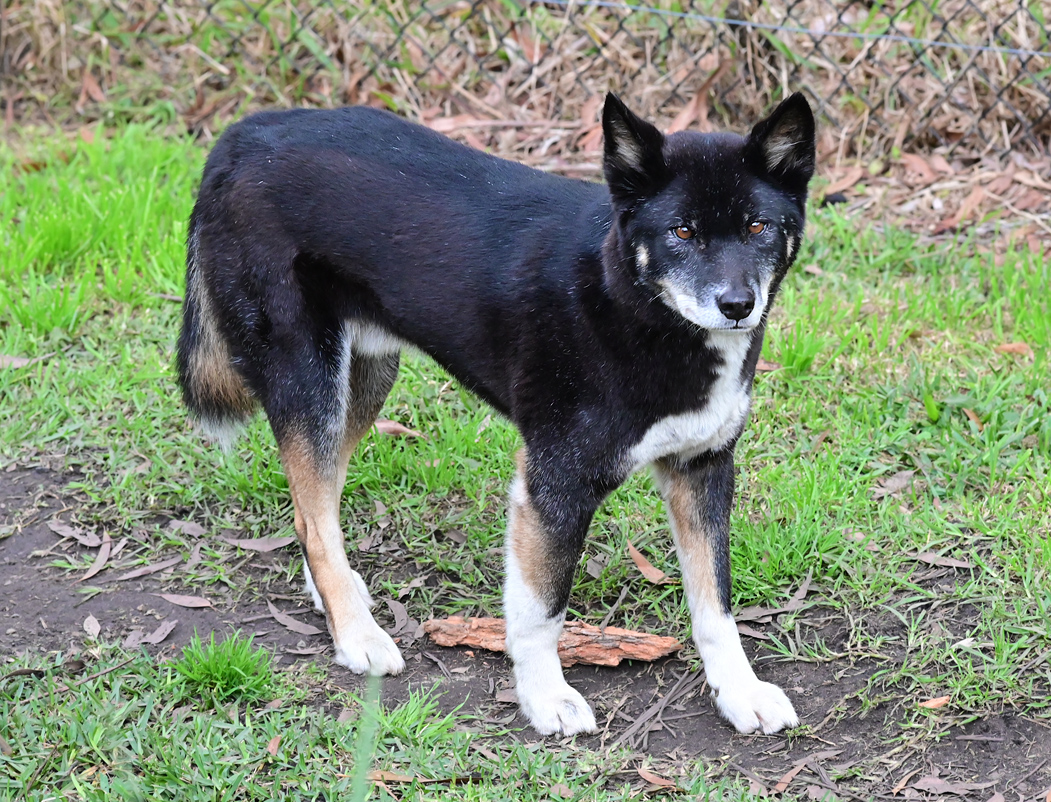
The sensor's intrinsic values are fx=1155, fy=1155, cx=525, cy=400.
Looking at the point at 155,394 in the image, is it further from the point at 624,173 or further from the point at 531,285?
the point at 624,173

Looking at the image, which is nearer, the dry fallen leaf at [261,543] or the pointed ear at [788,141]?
the pointed ear at [788,141]

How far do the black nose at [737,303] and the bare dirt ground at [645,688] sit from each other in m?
1.25

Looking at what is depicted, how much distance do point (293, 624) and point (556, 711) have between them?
974 mm

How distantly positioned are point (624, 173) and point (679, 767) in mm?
1593

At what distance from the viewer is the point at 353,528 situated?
4.14m

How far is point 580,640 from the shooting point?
140 inches

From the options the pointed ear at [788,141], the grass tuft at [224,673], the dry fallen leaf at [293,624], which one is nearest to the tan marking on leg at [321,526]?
the dry fallen leaf at [293,624]

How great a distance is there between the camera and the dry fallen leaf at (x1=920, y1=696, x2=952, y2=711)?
326 centimetres

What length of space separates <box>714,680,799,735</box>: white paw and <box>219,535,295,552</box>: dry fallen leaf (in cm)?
163

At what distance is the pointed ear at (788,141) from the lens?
2.86 metres

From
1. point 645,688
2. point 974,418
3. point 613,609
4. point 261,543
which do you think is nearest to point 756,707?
point 645,688

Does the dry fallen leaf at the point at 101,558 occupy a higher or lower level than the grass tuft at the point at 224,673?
lower

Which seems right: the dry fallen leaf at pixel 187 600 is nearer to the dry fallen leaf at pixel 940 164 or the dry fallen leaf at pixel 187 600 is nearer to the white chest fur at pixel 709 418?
the white chest fur at pixel 709 418

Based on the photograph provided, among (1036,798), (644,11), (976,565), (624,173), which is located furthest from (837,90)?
(1036,798)
